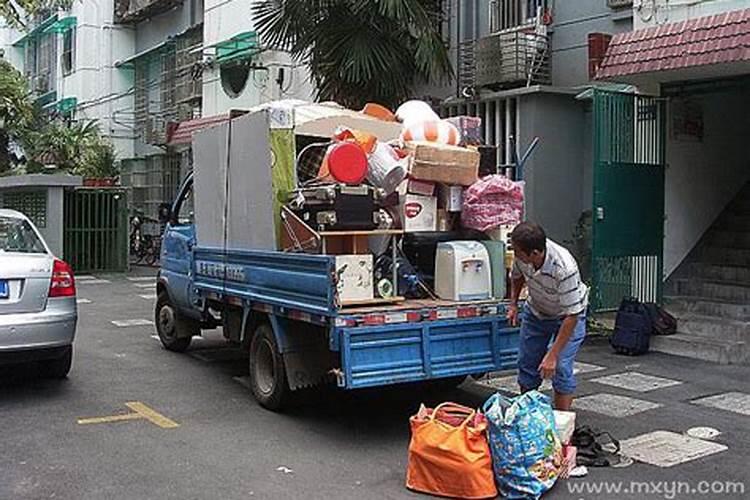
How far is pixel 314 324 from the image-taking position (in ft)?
20.5

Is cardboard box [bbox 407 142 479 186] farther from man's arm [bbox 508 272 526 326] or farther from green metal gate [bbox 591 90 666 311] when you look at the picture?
green metal gate [bbox 591 90 666 311]

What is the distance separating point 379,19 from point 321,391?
20.5 ft

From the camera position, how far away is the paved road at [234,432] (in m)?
5.29

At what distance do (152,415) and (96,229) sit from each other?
47.1ft

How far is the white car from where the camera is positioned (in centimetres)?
700

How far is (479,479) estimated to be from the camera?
4.99 metres

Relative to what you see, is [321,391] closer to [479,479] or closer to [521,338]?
[521,338]

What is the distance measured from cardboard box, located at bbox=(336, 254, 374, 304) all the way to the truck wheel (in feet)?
3.06

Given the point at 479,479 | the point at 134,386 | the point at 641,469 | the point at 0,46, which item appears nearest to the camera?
the point at 479,479

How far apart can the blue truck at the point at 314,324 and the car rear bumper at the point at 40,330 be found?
4.31 ft

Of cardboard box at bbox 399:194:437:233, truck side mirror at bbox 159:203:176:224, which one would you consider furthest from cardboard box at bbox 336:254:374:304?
truck side mirror at bbox 159:203:176:224

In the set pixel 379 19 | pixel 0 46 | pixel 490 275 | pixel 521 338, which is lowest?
pixel 521 338

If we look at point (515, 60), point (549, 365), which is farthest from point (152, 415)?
point (515, 60)

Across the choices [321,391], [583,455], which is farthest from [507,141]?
[583,455]
